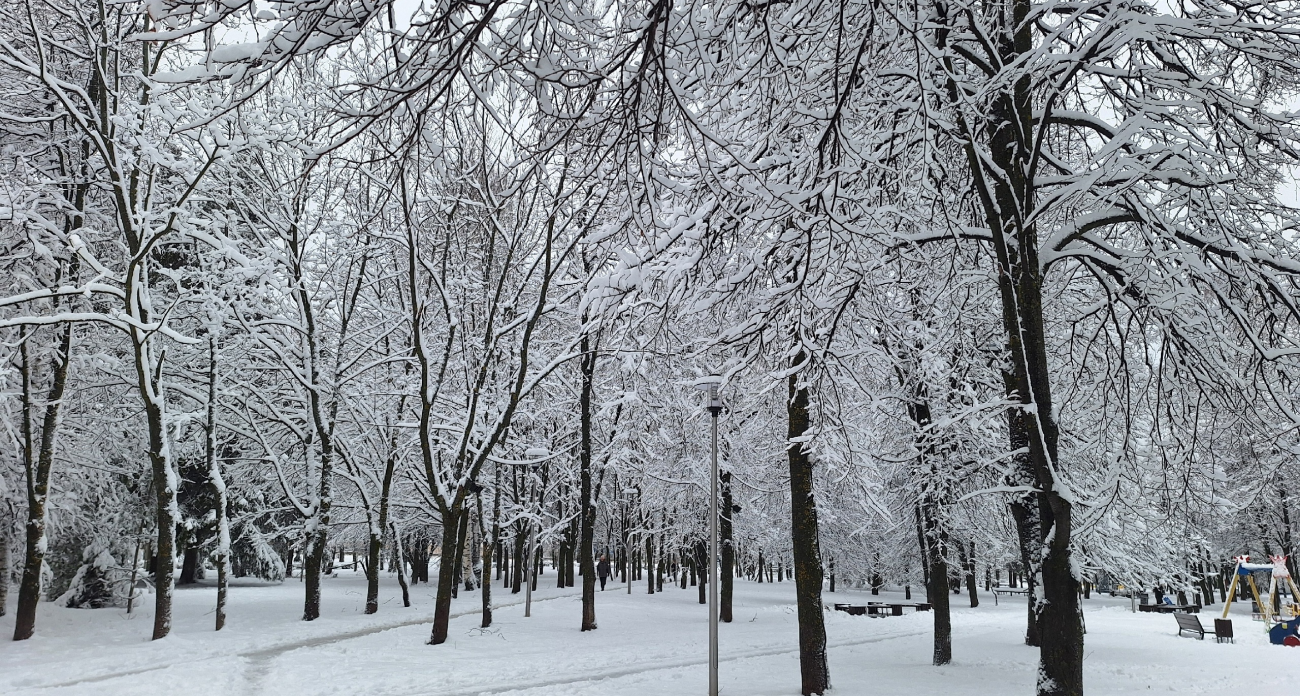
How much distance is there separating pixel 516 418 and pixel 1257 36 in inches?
692

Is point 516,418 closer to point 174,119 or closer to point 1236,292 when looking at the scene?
point 174,119

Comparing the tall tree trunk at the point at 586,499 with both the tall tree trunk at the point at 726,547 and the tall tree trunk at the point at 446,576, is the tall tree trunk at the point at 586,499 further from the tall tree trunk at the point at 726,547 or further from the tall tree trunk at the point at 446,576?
the tall tree trunk at the point at 726,547

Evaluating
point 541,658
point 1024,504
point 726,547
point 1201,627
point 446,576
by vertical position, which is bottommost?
point 1201,627

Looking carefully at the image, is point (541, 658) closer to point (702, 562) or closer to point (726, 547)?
point (726, 547)

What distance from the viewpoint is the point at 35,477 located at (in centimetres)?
1401

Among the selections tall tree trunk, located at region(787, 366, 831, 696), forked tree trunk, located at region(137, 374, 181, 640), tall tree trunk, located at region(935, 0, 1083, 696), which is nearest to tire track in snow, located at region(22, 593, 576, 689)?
forked tree trunk, located at region(137, 374, 181, 640)

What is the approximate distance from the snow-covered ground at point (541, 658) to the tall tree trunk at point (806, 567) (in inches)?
20.3

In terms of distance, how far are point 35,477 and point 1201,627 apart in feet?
89.8

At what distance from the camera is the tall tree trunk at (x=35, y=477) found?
1277 cm

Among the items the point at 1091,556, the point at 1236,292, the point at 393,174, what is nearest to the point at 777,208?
the point at 393,174

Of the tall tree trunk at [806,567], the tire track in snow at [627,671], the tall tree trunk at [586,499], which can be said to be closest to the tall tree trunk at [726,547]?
the tire track in snow at [627,671]

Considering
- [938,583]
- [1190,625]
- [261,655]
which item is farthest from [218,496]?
[1190,625]

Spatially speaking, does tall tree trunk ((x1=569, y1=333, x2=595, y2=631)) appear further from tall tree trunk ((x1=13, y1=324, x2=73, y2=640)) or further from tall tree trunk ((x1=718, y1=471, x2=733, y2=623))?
tall tree trunk ((x1=13, y1=324, x2=73, y2=640))

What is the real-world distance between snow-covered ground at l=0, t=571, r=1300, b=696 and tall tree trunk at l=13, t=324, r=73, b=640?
68 centimetres
